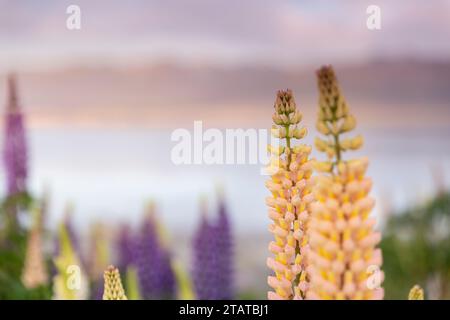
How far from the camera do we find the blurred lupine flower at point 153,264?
7.36ft

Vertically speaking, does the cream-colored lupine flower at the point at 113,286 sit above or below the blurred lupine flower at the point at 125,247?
above

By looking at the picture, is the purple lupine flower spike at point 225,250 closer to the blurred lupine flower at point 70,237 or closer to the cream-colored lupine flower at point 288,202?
the blurred lupine flower at point 70,237

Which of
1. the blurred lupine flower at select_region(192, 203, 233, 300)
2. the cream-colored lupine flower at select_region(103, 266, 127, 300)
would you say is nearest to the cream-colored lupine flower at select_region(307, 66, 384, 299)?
the cream-colored lupine flower at select_region(103, 266, 127, 300)

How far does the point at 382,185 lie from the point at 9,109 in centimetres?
127

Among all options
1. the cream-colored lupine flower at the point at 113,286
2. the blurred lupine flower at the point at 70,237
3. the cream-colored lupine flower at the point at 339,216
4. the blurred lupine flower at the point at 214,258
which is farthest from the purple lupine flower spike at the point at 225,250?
the cream-colored lupine flower at the point at 339,216

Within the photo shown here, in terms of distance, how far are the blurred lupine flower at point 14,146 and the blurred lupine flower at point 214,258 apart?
79cm

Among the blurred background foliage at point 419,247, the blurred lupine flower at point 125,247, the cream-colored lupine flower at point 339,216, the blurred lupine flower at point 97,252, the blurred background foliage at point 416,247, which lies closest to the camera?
the cream-colored lupine flower at point 339,216

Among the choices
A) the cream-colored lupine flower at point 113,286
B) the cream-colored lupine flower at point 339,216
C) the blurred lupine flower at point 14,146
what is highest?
the blurred lupine flower at point 14,146

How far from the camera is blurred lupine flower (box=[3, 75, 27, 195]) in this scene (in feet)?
9.04

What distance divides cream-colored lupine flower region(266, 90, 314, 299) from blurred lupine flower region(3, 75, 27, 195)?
1784 mm

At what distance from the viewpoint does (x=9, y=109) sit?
2.85 metres

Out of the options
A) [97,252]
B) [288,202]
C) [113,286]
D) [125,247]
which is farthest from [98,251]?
[288,202]
